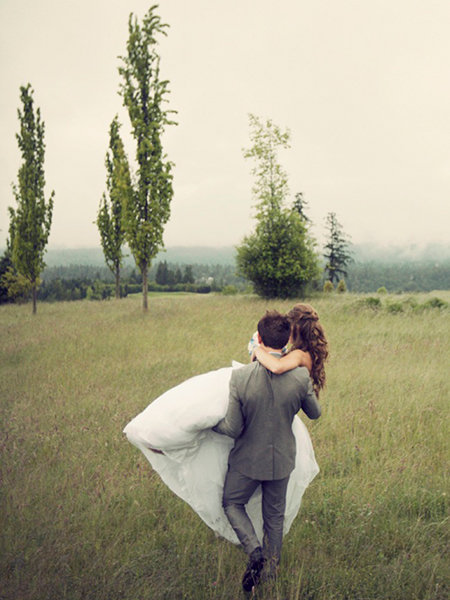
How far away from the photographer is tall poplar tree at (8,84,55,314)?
1941 cm

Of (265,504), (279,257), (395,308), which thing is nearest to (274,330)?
(265,504)

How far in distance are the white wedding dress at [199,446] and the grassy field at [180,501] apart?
15.4 inches

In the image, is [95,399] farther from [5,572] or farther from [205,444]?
[205,444]

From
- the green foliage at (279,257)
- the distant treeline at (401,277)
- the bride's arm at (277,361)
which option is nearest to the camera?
→ the bride's arm at (277,361)

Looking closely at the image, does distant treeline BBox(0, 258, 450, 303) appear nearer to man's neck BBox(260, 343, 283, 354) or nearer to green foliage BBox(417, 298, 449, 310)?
green foliage BBox(417, 298, 449, 310)

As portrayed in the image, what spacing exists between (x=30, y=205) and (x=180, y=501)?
19.6m

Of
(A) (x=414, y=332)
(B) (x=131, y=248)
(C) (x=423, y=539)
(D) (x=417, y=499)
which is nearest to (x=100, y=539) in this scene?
(C) (x=423, y=539)

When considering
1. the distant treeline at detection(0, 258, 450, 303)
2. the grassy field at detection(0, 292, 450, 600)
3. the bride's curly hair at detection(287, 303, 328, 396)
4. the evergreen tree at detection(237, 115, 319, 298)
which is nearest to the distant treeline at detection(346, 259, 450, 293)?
the distant treeline at detection(0, 258, 450, 303)

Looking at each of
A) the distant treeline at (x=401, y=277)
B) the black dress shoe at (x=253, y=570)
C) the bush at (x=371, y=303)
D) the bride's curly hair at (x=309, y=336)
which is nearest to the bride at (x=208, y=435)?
the bride's curly hair at (x=309, y=336)

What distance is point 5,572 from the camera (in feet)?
8.73

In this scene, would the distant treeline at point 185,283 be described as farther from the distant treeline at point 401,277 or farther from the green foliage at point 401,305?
the green foliage at point 401,305

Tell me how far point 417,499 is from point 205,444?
2.29m

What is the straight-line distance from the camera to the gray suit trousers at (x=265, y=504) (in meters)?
2.66

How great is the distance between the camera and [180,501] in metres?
3.55
